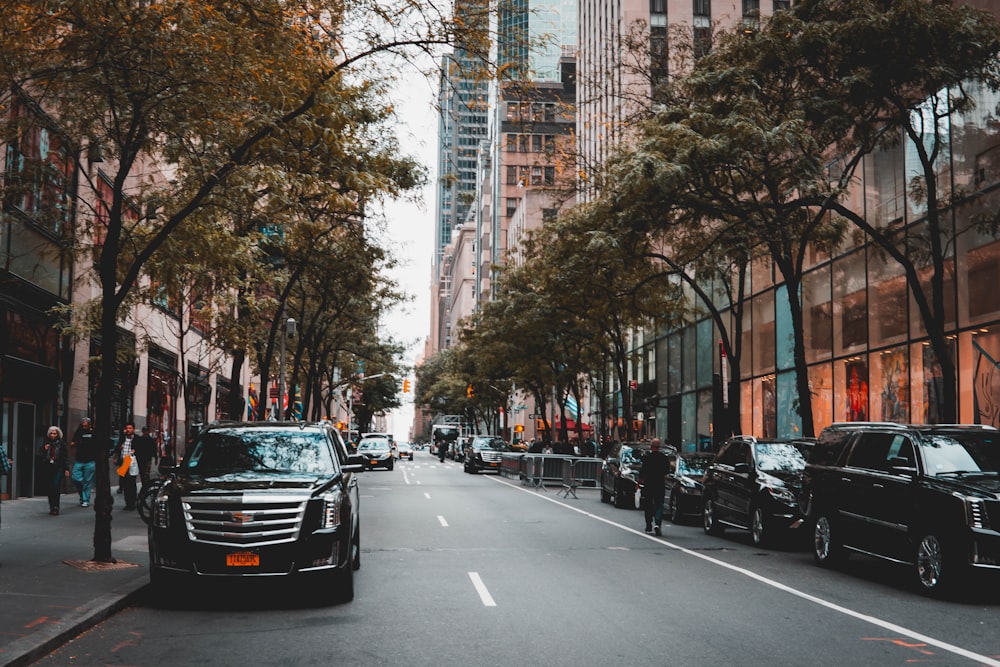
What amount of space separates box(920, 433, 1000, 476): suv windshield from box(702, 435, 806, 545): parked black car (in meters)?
3.37

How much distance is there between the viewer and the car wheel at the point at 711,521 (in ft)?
64.2

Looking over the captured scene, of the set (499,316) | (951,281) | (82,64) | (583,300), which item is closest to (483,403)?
(499,316)

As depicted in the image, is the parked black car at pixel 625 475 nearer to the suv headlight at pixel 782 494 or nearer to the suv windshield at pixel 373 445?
the suv headlight at pixel 782 494

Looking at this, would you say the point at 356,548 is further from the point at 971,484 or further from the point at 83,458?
the point at 83,458

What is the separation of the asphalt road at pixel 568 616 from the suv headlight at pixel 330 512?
84 centimetres

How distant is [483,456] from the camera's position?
53.2m

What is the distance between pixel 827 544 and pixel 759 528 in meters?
2.69

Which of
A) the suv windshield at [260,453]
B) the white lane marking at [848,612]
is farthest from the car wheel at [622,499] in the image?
the suv windshield at [260,453]

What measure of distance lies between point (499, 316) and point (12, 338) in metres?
25.6

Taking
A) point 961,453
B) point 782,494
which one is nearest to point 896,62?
point 782,494

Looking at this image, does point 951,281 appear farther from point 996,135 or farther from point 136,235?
point 136,235

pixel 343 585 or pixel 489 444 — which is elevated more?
pixel 489 444

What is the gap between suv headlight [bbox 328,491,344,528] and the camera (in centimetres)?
1052

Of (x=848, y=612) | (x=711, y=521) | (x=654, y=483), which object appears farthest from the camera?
(x=711, y=521)
